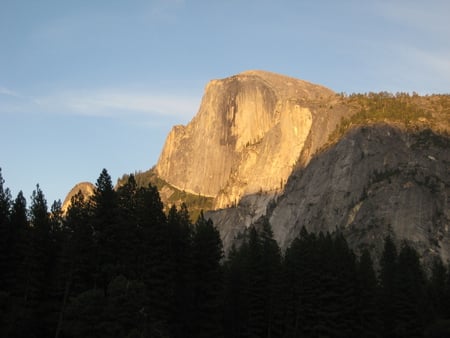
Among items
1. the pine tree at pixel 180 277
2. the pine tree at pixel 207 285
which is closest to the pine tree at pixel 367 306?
the pine tree at pixel 207 285

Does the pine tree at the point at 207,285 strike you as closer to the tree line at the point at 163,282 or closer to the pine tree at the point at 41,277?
the tree line at the point at 163,282

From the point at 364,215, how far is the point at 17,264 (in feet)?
343

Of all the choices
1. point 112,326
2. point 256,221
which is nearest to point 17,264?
point 112,326

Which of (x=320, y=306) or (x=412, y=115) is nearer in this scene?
(x=320, y=306)

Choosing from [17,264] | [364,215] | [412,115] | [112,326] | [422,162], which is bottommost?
[112,326]

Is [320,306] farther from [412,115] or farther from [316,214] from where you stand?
[412,115]

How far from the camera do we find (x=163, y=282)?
61.4 metres

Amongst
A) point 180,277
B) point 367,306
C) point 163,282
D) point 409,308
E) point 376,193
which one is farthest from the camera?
point 376,193

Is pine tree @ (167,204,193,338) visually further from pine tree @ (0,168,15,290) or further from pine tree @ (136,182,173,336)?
pine tree @ (0,168,15,290)

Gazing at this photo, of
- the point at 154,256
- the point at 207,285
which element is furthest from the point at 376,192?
the point at 154,256

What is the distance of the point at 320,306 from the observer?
241 ft

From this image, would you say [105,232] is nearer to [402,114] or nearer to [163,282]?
[163,282]

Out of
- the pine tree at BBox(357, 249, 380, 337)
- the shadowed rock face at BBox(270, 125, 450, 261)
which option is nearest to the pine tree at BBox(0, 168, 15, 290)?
the pine tree at BBox(357, 249, 380, 337)

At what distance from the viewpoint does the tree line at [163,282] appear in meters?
56.8
